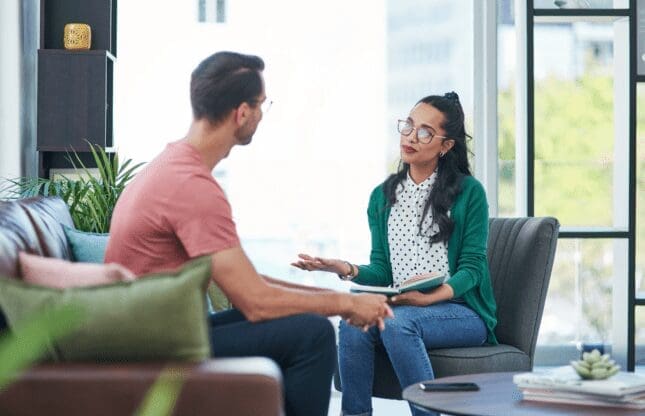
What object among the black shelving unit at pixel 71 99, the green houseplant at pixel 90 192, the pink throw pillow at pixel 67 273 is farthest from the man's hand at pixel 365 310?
the black shelving unit at pixel 71 99

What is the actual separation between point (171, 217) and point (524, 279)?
1.57 meters

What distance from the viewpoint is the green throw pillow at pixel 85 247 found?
2842 mm

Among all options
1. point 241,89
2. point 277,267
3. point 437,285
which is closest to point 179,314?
point 241,89

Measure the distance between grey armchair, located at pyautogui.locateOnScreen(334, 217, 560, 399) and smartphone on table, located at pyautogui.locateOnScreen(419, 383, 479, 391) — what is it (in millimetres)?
613

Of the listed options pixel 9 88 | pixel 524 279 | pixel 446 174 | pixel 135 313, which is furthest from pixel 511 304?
pixel 9 88

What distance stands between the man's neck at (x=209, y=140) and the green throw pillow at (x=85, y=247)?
25.9 inches

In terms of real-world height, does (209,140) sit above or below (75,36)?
below

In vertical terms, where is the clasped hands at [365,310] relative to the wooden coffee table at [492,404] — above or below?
above

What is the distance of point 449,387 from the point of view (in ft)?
7.96

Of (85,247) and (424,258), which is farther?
(424,258)

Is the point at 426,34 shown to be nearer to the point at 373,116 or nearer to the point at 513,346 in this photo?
the point at 373,116

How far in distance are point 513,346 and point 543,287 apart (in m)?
0.22

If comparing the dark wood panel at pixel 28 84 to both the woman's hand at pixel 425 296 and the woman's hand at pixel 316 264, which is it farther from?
the woman's hand at pixel 425 296

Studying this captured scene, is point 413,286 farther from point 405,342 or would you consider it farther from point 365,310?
point 365,310
